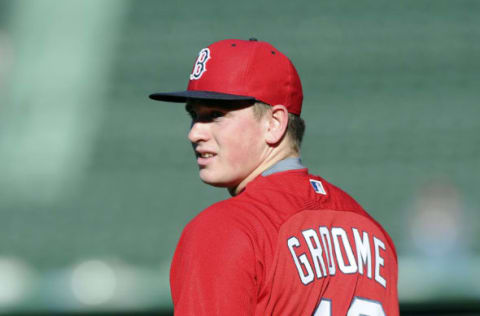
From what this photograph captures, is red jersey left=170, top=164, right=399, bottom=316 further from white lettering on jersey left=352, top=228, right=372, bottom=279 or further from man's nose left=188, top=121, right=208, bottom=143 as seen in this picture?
man's nose left=188, top=121, right=208, bottom=143

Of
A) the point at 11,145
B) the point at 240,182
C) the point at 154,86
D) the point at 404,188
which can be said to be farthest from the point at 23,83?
the point at 240,182

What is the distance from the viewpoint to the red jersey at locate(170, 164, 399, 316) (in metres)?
1.30

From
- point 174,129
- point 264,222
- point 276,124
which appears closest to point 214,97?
point 276,124

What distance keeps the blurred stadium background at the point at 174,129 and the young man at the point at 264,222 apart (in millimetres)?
2806

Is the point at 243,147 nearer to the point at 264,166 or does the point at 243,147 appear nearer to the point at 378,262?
the point at 264,166

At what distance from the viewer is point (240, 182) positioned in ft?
5.18

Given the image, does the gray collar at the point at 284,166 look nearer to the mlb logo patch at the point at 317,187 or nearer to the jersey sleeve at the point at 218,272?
the mlb logo patch at the point at 317,187

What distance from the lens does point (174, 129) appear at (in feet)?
16.5

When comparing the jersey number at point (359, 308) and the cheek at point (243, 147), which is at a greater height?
the cheek at point (243, 147)

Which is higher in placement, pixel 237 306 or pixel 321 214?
pixel 321 214

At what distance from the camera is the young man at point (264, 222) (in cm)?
131

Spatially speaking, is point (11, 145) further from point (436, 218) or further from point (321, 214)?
point (321, 214)

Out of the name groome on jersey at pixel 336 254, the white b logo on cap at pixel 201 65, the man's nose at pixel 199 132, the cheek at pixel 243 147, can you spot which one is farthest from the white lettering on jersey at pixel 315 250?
the white b logo on cap at pixel 201 65

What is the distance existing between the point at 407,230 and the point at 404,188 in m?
0.31
